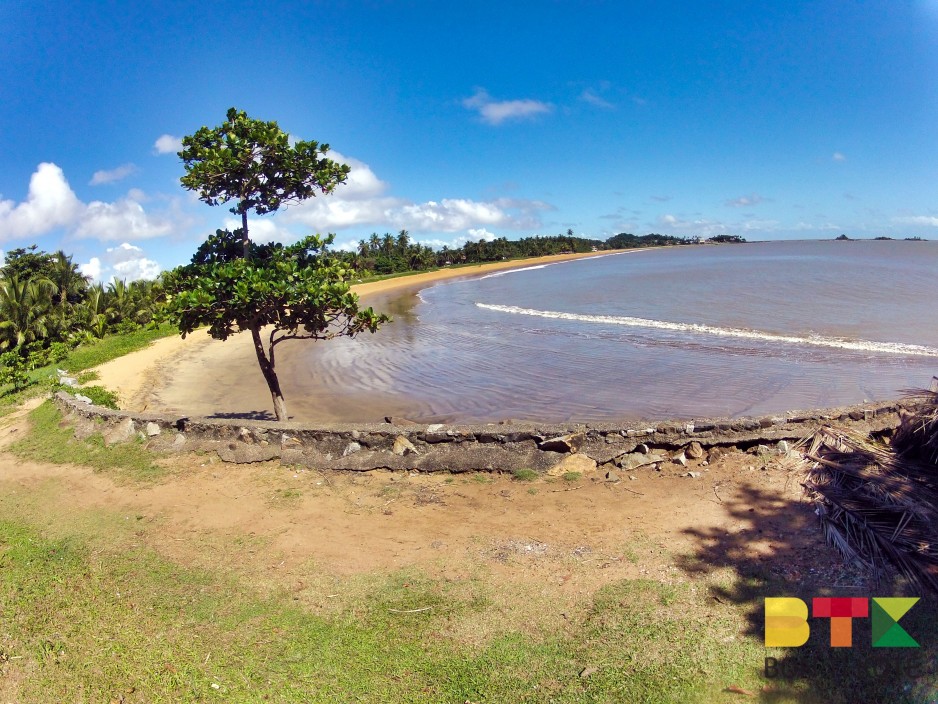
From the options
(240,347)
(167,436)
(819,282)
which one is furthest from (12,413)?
(819,282)

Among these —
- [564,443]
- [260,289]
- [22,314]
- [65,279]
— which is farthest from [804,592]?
[65,279]

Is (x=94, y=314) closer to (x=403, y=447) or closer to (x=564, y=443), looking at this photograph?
(x=403, y=447)

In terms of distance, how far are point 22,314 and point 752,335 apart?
23771mm

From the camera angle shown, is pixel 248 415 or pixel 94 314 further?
pixel 94 314

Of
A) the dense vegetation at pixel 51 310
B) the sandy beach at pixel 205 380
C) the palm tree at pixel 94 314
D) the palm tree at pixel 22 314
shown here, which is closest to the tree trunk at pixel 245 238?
the sandy beach at pixel 205 380

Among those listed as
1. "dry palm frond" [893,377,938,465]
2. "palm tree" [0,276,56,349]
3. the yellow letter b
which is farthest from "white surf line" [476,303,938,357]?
"palm tree" [0,276,56,349]

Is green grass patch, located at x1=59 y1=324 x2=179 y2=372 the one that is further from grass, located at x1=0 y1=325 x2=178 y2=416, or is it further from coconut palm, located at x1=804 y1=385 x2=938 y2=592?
coconut palm, located at x1=804 y1=385 x2=938 y2=592

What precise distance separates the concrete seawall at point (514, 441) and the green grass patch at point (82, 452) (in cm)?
77

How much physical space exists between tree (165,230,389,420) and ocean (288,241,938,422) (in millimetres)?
3271

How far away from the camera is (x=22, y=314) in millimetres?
18406

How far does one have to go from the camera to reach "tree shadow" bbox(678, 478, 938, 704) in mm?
2795

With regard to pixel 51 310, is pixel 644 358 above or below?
below

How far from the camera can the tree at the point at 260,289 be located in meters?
6.52

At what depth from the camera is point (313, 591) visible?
13.1ft
